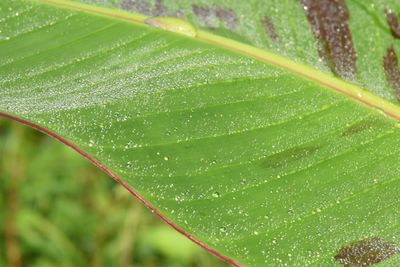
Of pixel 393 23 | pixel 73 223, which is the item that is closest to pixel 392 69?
pixel 393 23

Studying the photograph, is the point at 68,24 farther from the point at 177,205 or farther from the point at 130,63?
the point at 177,205

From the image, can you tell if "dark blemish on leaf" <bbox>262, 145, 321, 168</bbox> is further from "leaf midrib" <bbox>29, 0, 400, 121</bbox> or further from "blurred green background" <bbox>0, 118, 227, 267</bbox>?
"blurred green background" <bbox>0, 118, 227, 267</bbox>

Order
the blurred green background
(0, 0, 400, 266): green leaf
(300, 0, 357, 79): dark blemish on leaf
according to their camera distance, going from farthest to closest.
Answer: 1. the blurred green background
2. (300, 0, 357, 79): dark blemish on leaf
3. (0, 0, 400, 266): green leaf

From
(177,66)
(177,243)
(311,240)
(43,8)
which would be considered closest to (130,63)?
(177,66)

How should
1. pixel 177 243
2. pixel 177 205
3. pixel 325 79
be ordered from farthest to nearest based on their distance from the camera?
pixel 177 243 → pixel 325 79 → pixel 177 205

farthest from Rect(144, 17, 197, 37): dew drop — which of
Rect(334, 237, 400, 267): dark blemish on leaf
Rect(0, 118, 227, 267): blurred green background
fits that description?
Rect(0, 118, 227, 267): blurred green background

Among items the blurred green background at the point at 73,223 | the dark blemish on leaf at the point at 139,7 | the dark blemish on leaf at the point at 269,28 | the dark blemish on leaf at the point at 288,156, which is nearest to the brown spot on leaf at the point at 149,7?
the dark blemish on leaf at the point at 139,7
